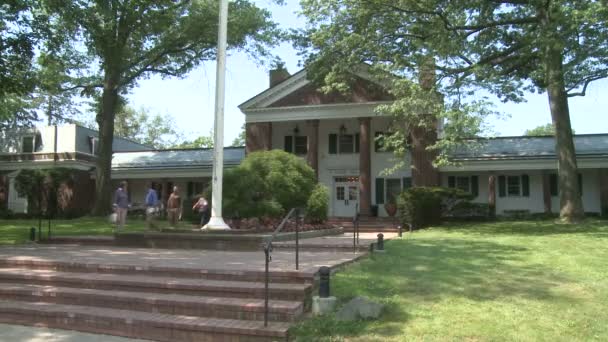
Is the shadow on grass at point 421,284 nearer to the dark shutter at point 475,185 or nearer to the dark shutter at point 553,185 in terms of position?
the dark shutter at point 475,185

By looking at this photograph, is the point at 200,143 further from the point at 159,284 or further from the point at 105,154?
the point at 159,284

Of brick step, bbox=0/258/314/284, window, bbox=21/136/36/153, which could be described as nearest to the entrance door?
brick step, bbox=0/258/314/284

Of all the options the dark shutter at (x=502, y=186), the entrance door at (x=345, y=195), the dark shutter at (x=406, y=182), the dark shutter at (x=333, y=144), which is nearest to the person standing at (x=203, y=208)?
the entrance door at (x=345, y=195)

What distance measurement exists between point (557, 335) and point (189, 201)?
22051 millimetres

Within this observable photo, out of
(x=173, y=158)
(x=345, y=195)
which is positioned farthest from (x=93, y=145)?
(x=345, y=195)

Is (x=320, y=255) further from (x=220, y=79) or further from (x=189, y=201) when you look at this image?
(x=189, y=201)

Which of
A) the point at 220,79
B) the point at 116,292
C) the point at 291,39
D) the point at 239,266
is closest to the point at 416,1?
the point at 291,39

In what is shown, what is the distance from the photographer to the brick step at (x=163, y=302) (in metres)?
6.91

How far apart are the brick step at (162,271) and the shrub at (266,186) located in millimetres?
8239

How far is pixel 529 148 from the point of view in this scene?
29.0 m

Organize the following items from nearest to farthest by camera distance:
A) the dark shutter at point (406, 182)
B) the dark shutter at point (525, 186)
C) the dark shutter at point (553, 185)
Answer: the dark shutter at point (553, 185) < the dark shutter at point (525, 186) < the dark shutter at point (406, 182)

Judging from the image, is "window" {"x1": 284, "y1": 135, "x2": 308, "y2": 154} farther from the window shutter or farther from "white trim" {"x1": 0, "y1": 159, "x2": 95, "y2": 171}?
"white trim" {"x1": 0, "y1": 159, "x2": 95, "y2": 171}

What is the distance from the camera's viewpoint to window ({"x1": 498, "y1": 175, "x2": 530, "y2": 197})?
29172mm

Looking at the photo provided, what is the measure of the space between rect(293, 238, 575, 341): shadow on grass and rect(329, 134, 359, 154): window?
20.8m
